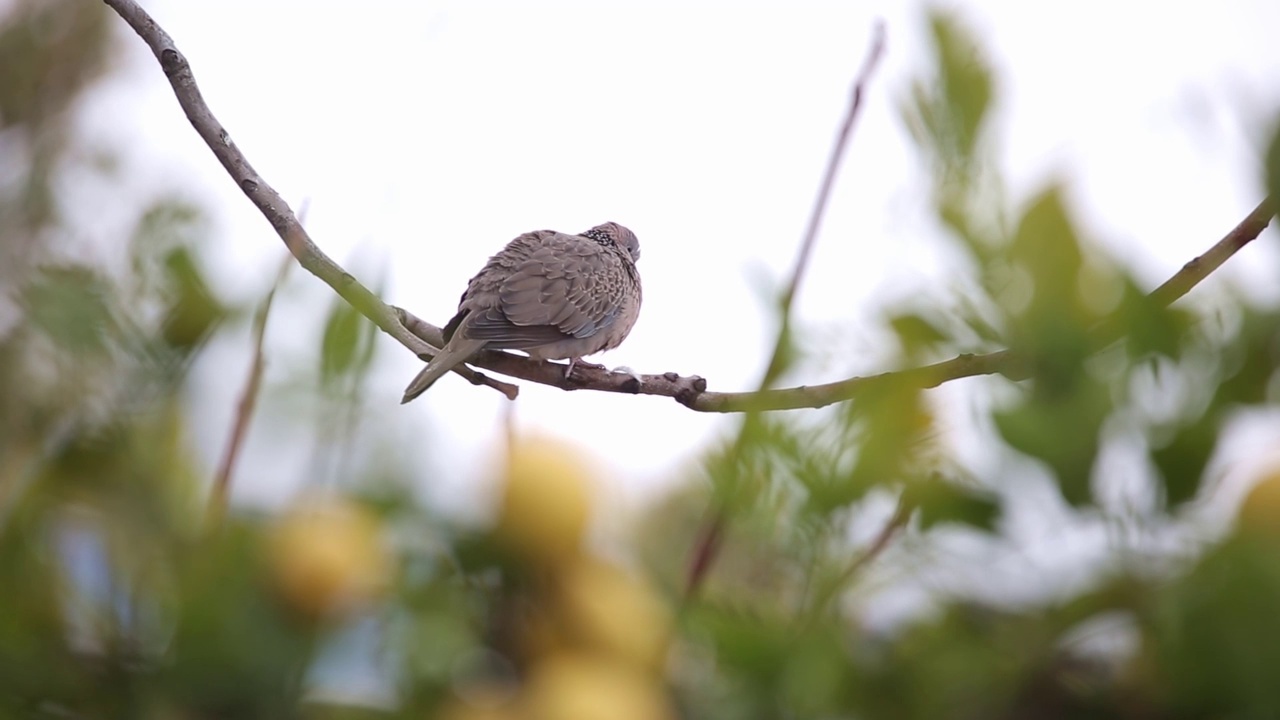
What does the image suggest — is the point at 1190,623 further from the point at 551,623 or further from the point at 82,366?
the point at 82,366

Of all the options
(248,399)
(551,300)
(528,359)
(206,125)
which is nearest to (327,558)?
(248,399)

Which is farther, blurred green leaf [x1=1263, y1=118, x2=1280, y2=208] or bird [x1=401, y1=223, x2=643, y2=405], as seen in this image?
bird [x1=401, y1=223, x2=643, y2=405]

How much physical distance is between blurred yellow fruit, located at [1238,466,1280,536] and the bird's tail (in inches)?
55.7

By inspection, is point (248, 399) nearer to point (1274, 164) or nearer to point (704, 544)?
point (704, 544)

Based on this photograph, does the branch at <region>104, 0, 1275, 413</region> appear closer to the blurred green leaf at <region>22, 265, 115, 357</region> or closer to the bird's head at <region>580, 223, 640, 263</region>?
the blurred green leaf at <region>22, 265, 115, 357</region>

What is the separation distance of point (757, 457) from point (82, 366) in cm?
61

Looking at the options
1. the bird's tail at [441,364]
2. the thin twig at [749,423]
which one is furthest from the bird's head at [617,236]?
the thin twig at [749,423]

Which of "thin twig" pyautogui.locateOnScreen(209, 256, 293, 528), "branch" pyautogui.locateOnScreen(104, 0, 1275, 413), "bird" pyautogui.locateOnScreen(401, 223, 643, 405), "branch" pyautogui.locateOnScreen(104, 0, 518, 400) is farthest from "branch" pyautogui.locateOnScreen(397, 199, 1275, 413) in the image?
"bird" pyautogui.locateOnScreen(401, 223, 643, 405)

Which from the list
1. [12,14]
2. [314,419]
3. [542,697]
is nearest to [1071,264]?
[542,697]

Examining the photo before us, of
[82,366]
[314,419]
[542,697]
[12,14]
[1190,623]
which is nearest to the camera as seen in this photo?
[1190,623]

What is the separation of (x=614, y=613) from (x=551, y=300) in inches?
93.0

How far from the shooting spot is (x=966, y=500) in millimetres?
620

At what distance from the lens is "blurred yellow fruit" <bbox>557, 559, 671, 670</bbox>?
0.80 metres

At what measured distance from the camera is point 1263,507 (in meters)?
0.59
